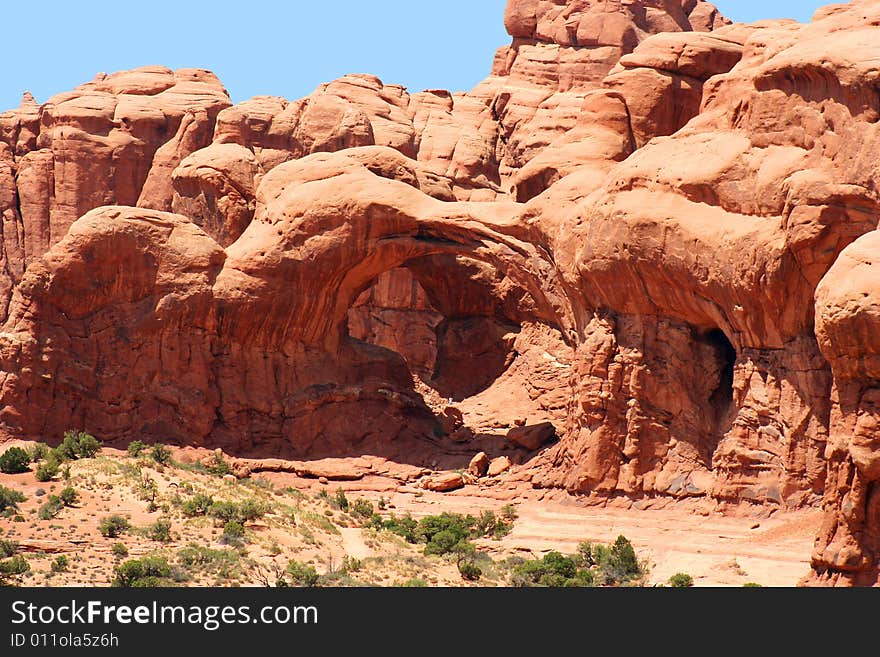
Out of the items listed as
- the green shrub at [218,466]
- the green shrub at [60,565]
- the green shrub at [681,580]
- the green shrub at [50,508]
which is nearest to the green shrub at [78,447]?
the green shrub at [218,466]

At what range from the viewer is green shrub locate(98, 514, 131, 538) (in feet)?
96.8

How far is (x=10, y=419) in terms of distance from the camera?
38.4 meters

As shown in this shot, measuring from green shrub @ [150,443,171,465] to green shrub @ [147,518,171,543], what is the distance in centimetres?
671

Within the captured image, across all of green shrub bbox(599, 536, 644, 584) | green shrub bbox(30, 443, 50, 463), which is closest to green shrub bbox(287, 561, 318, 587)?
green shrub bbox(599, 536, 644, 584)

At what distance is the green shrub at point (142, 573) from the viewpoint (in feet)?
84.4

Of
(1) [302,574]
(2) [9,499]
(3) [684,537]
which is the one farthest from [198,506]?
(3) [684,537]

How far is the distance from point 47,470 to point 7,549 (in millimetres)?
6471

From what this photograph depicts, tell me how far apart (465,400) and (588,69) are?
58.1 ft

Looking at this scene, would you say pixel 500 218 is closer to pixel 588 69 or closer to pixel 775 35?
pixel 775 35

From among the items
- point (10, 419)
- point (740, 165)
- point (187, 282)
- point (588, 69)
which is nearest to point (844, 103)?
point (740, 165)

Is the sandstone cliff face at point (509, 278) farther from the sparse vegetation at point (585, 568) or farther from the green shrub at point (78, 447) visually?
the sparse vegetation at point (585, 568)

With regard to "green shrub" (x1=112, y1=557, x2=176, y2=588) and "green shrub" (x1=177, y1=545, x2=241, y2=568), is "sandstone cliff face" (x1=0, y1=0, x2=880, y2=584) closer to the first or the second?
"green shrub" (x1=177, y1=545, x2=241, y2=568)

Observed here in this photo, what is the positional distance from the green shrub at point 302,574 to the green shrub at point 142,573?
6.27 feet

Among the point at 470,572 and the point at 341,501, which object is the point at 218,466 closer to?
the point at 341,501
